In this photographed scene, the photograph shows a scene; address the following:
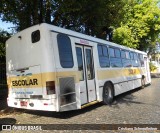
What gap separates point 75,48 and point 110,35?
1906 cm

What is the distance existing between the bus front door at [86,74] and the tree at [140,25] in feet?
48.1

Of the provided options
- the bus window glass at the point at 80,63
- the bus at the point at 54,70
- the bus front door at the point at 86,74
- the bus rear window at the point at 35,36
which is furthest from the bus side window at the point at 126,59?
the bus rear window at the point at 35,36

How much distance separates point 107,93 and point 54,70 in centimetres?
408

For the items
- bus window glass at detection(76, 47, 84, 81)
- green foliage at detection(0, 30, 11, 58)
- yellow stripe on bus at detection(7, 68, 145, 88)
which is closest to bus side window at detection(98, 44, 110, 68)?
yellow stripe on bus at detection(7, 68, 145, 88)

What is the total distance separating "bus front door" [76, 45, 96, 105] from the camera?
928cm

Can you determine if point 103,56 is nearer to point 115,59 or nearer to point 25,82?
point 115,59

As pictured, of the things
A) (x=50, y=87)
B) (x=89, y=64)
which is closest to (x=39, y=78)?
(x=50, y=87)

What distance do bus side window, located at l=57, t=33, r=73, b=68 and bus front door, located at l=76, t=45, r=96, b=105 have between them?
1.80 feet

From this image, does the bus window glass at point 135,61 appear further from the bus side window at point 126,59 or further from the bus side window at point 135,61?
the bus side window at point 126,59

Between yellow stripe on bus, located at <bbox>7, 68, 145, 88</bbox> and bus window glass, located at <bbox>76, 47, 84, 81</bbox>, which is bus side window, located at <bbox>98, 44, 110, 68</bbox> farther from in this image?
bus window glass, located at <bbox>76, 47, 84, 81</bbox>

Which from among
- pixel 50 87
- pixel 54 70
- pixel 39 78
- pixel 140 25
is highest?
pixel 140 25

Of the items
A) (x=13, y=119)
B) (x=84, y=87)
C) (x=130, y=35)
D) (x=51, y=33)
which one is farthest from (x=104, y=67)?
(x=130, y=35)

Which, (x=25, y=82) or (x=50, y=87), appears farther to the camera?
(x=25, y=82)

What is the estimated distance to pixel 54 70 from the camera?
8.03 m
